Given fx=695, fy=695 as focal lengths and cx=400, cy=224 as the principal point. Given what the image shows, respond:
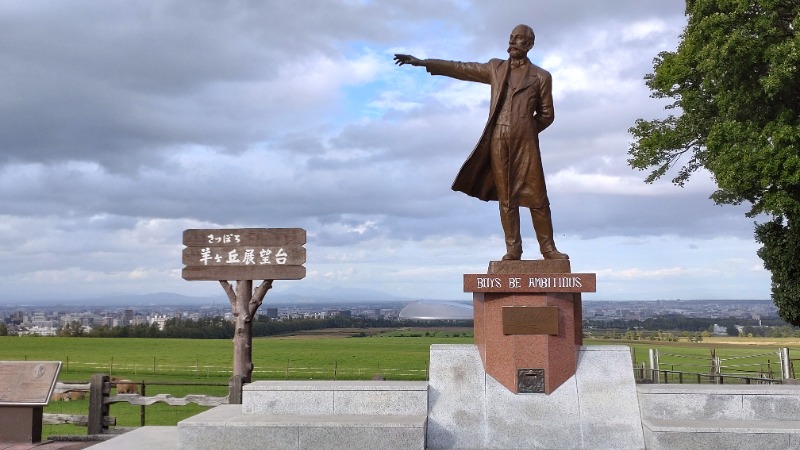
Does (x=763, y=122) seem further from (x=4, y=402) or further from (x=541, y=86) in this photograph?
(x=4, y=402)

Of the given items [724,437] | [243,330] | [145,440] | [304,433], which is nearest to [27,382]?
[145,440]

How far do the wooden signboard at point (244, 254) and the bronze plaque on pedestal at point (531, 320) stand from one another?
5.24 meters

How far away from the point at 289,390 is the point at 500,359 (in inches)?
93.3

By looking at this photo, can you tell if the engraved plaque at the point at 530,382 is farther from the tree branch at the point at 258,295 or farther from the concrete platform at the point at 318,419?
Result: the tree branch at the point at 258,295

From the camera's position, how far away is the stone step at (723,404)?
292 inches

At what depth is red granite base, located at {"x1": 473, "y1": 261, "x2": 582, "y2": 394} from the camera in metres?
7.62

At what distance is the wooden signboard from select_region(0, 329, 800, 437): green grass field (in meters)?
3.64

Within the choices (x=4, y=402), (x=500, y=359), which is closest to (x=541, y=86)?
(x=500, y=359)

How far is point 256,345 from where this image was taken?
104ft

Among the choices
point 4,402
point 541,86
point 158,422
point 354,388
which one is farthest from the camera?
point 158,422

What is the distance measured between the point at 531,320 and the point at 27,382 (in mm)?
6685

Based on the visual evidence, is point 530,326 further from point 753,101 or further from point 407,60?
point 753,101

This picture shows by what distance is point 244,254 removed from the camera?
12125mm

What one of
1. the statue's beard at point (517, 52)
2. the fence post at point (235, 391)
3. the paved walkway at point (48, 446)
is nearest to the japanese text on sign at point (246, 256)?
the fence post at point (235, 391)
